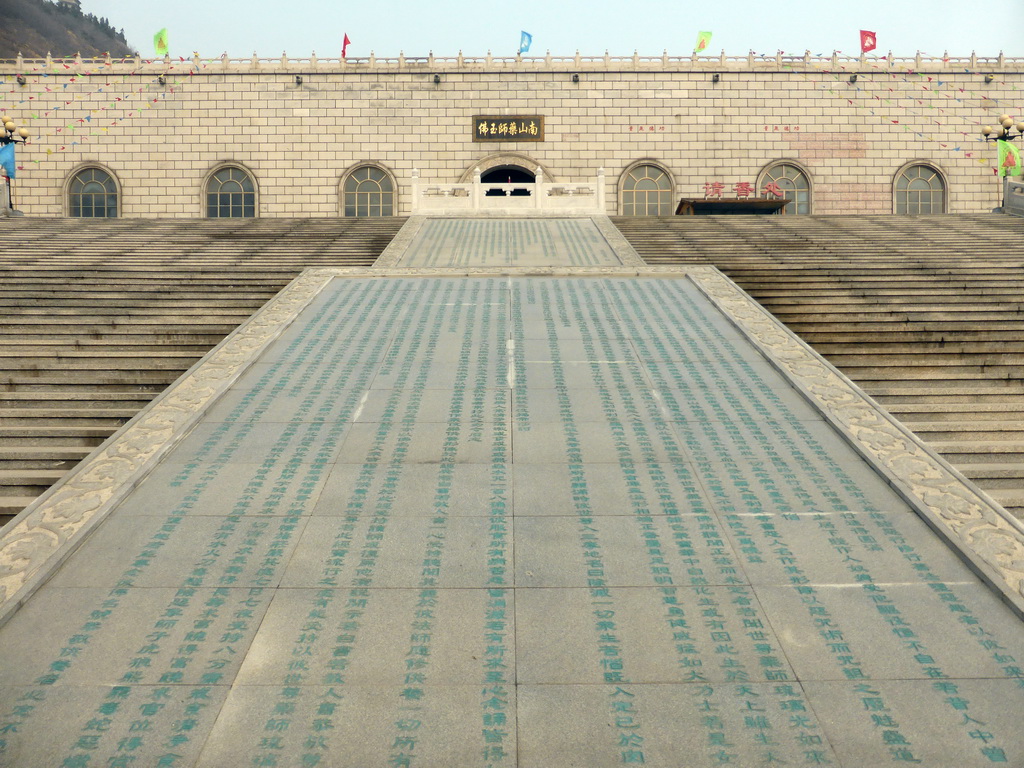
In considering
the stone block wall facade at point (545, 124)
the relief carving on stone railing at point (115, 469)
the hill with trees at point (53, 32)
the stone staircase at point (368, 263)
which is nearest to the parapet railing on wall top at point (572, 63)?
the stone block wall facade at point (545, 124)

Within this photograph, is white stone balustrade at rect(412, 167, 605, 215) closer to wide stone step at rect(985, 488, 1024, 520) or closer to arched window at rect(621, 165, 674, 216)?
arched window at rect(621, 165, 674, 216)

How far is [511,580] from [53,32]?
75.7 m

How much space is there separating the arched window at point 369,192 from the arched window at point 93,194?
6556 millimetres

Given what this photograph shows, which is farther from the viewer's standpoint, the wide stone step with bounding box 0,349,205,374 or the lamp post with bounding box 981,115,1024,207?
the lamp post with bounding box 981,115,1024,207

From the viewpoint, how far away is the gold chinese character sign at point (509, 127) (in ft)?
77.7

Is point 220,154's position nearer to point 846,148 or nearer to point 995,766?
point 846,148

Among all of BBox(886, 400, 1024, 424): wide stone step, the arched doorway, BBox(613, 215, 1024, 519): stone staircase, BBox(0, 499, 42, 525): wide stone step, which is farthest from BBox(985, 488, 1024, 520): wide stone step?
the arched doorway

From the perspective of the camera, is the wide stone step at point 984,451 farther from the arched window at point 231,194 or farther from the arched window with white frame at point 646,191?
the arched window at point 231,194

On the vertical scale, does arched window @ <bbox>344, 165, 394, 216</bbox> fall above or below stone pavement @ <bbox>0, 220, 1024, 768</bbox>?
above

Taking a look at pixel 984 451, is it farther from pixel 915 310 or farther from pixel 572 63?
pixel 572 63

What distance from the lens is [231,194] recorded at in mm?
23781

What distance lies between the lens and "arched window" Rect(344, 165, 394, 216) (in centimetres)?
2380

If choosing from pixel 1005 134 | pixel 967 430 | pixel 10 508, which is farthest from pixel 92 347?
pixel 1005 134

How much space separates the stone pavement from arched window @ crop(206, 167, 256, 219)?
18.0 m
